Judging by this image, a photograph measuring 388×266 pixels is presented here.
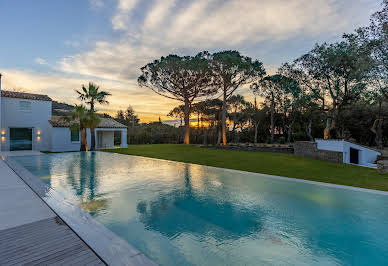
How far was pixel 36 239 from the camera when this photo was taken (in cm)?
320

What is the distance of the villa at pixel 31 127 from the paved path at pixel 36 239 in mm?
17581

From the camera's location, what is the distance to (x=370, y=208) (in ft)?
17.7

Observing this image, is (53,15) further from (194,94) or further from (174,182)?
(194,94)

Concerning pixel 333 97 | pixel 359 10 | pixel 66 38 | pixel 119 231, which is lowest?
pixel 119 231

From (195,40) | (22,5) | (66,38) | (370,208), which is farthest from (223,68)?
(370,208)

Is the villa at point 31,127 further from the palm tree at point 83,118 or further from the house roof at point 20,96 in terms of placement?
the palm tree at point 83,118

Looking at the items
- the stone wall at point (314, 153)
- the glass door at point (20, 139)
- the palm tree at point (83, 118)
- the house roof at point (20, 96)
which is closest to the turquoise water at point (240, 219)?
the stone wall at point (314, 153)

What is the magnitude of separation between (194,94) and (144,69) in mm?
8031

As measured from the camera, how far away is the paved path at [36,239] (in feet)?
8.86

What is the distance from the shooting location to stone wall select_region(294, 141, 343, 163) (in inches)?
505

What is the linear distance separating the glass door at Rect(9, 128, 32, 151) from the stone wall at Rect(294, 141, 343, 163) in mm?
26051

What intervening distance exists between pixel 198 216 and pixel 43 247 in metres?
3.21

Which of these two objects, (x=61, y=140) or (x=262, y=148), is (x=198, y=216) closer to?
(x=262, y=148)

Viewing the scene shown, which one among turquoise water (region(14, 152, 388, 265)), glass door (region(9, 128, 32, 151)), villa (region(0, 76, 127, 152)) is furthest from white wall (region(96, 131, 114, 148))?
turquoise water (region(14, 152, 388, 265))
